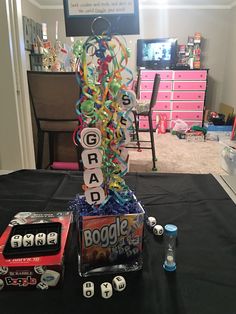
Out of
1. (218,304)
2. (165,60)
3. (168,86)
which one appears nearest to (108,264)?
(218,304)

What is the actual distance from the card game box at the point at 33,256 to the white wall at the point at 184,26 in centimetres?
517

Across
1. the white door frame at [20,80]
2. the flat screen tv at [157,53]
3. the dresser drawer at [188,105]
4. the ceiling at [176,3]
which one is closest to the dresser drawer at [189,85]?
the dresser drawer at [188,105]

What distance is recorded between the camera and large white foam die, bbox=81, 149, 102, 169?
59 cm

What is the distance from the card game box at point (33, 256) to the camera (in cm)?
57

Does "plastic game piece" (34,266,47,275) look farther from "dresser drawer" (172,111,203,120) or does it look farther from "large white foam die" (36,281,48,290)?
"dresser drawer" (172,111,203,120)

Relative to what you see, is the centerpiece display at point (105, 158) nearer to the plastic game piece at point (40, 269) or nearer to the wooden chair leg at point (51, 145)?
the plastic game piece at point (40, 269)

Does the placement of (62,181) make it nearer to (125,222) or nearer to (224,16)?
(125,222)

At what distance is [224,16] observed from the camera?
5.34 meters

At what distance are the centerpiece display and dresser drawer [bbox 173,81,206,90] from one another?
15.8ft

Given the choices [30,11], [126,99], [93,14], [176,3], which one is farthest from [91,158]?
[176,3]

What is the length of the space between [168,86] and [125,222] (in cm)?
Result: 490

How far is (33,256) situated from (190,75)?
201 inches

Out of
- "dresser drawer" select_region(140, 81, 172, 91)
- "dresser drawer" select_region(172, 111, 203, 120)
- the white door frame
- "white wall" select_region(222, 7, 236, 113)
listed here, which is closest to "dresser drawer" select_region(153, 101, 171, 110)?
"dresser drawer" select_region(172, 111, 203, 120)

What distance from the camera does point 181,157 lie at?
369cm
